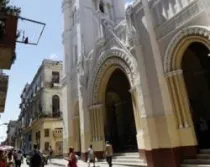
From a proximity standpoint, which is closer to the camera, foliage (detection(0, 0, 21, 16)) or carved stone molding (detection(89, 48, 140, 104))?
foliage (detection(0, 0, 21, 16))

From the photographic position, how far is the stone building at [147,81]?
9305mm

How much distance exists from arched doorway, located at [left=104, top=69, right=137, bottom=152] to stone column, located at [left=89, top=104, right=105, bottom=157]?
5.77 feet

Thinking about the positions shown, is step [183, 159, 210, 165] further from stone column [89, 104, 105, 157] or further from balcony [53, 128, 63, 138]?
balcony [53, 128, 63, 138]

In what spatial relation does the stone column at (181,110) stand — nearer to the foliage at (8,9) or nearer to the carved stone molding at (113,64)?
the carved stone molding at (113,64)

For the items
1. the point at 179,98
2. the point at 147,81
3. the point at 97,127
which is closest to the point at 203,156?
the point at 179,98

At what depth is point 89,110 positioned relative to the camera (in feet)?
50.1

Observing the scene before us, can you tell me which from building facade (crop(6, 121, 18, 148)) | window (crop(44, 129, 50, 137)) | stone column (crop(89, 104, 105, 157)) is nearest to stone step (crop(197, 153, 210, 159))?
stone column (crop(89, 104, 105, 157))

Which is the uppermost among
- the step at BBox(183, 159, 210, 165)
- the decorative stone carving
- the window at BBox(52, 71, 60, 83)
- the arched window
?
the window at BBox(52, 71, 60, 83)

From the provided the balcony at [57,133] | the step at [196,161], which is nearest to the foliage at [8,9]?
the step at [196,161]

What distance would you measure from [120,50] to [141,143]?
5400 mm

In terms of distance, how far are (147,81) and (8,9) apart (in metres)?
6.73

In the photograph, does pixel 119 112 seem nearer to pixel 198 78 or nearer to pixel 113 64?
pixel 113 64

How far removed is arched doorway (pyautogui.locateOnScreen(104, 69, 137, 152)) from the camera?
16.7 m

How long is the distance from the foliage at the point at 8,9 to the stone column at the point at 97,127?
31.4 ft
